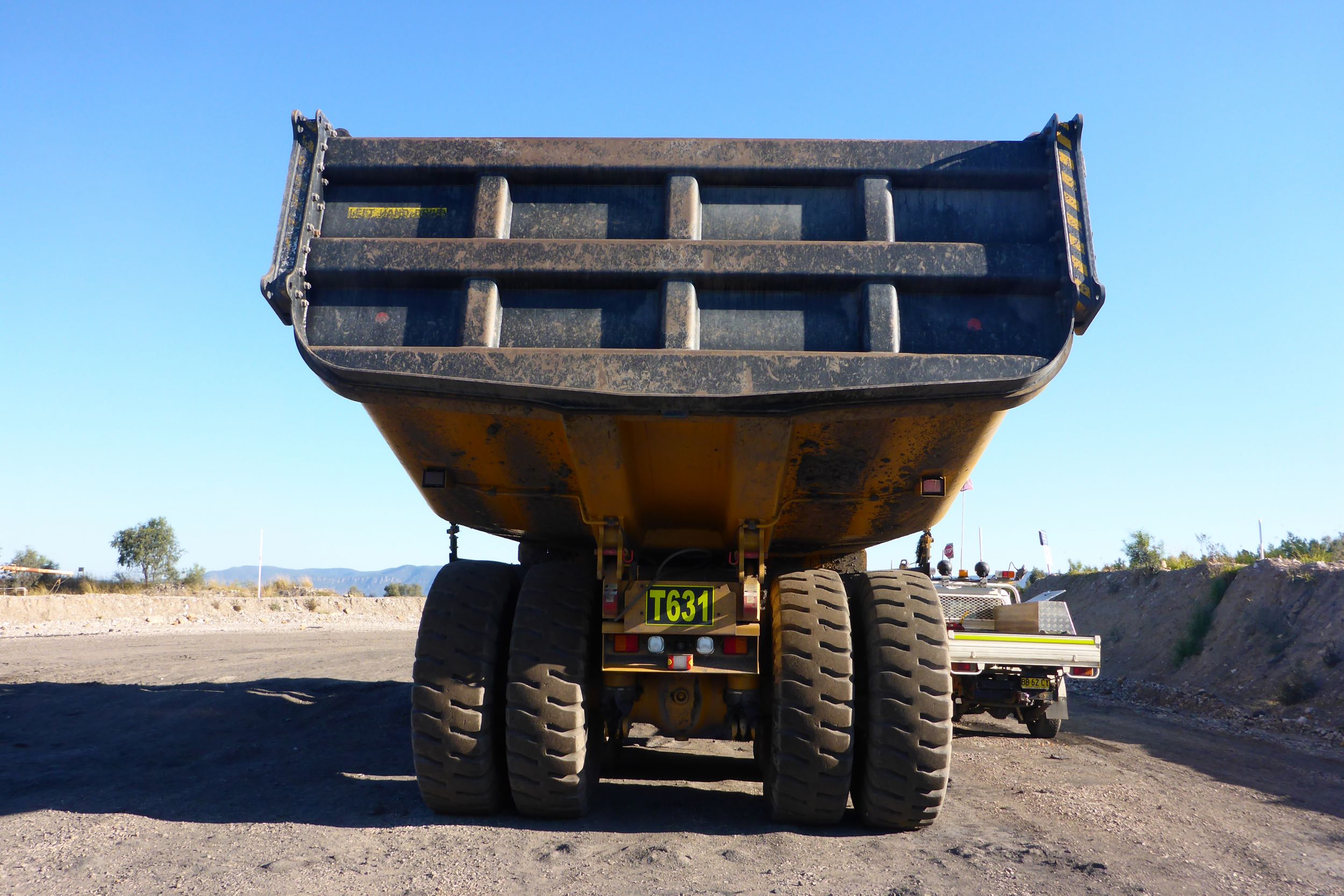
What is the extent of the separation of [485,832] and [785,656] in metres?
1.80

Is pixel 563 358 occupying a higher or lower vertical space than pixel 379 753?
higher

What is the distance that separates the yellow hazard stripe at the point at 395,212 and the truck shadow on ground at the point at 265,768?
10.5 ft

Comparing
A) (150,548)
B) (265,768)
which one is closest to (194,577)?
(150,548)

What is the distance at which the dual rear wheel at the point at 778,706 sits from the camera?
4395mm

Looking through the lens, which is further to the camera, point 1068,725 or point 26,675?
point 26,675

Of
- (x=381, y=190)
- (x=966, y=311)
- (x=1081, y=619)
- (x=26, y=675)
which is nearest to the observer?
(x=966, y=311)

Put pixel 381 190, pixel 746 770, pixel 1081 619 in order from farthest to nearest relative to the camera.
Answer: pixel 1081 619, pixel 746 770, pixel 381 190

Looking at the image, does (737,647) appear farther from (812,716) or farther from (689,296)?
(689,296)

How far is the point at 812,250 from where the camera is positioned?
415 cm

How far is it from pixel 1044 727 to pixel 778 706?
19.4 ft

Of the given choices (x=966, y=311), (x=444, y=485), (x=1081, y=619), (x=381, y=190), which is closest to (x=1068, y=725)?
(x=966, y=311)

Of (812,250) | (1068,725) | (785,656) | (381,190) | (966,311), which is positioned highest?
(381,190)

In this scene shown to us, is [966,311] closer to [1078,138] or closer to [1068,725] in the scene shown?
[1078,138]

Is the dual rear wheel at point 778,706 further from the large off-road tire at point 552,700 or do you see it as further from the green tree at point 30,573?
the green tree at point 30,573
